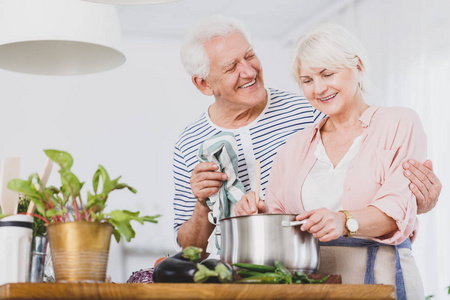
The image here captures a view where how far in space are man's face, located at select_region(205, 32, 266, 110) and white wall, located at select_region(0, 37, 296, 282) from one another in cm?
301

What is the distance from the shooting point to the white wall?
17.9 feet

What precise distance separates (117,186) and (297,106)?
4.58 ft

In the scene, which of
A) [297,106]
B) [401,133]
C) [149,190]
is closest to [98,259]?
[401,133]

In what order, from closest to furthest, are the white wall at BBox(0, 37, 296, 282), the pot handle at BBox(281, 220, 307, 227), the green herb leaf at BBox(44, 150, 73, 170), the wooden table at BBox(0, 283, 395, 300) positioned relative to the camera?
the wooden table at BBox(0, 283, 395, 300)
the green herb leaf at BBox(44, 150, 73, 170)
the pot handle at BBox(281, 220, 307, 227)
the white wall at BBox(0, 37, 296, 282)

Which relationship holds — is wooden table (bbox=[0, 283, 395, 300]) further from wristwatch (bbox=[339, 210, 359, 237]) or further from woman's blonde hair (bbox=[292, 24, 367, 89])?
woman's blonde hair (bbox=[292, 24, 367, 89])

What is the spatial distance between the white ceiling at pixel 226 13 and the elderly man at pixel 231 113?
246 centimetres

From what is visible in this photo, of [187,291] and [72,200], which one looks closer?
[187,291]

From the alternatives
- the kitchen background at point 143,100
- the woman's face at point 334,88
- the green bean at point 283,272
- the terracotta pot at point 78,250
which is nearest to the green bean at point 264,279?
the green bean at point 283,272

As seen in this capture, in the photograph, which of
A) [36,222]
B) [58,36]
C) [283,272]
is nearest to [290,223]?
[283,272]

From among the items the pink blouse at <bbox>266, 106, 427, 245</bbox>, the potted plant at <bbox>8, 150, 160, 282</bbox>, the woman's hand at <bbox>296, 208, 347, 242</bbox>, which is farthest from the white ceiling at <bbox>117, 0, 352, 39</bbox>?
the potted plant at <bbox>8, 150, 160, 282</bbox>

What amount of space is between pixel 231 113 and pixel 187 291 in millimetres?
1568

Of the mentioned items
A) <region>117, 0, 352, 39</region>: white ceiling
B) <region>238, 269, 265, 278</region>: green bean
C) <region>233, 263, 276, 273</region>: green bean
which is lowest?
<region>238, 269, 265, 278</region>: green bean

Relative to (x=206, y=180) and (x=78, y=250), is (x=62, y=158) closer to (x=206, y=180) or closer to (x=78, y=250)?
(x=78, y=250)

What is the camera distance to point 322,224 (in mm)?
1566
